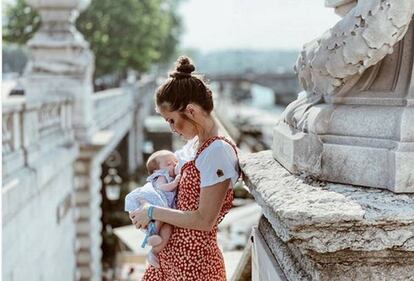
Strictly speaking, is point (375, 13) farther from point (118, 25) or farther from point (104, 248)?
point (118, 25)

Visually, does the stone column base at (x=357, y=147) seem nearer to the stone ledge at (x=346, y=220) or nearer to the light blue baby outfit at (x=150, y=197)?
the stone ledge at (x=346, y=220)

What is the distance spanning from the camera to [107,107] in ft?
69.8

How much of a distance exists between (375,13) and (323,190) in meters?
0.56

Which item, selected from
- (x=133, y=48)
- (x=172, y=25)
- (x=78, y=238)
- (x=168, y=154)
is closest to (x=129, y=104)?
(x=133, y=48)

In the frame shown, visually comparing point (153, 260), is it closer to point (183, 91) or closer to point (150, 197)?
point (150, 197)

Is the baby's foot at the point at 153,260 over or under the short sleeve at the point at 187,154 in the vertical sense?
under

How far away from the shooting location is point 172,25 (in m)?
57.4

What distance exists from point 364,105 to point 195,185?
0.76 metres

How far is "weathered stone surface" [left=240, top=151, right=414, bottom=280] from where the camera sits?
5.94ft

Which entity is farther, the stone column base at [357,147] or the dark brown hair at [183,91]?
the dark brown hair at [183,91]

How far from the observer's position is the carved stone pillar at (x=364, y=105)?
6.50 ft

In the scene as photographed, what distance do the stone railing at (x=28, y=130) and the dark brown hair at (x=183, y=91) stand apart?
18.3 ft

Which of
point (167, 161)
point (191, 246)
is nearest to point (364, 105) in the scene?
point (191, 246)

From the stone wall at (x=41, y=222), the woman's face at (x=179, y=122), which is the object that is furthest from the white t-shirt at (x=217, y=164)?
the stone wall at (x=41, y=222)
